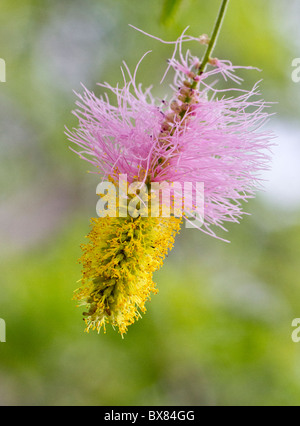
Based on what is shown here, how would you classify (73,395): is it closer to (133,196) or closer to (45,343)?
(45,343)

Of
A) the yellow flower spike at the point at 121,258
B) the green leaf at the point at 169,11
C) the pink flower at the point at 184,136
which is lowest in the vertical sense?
the yellow flower spike at the point at 121,258

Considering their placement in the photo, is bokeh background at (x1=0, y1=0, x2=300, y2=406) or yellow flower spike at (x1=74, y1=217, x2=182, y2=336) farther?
bokeh background at (x1=0, y1=0, x2=300, y2=406)

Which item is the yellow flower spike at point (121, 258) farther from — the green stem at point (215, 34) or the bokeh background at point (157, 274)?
the bokeh background at point (157, 274)

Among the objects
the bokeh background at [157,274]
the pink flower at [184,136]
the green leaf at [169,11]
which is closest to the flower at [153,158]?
the pink flower at [184,136]

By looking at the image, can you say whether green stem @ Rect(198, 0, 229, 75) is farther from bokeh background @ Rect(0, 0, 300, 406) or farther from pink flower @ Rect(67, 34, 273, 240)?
bokeh background @ Rect(0, 0, 300, 406)

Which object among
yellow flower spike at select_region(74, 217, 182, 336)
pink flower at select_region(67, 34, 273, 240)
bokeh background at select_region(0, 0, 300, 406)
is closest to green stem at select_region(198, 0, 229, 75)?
pink flower at select_region(67, 34, 273, 240)

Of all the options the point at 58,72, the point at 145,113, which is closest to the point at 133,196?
the point at 145,113
